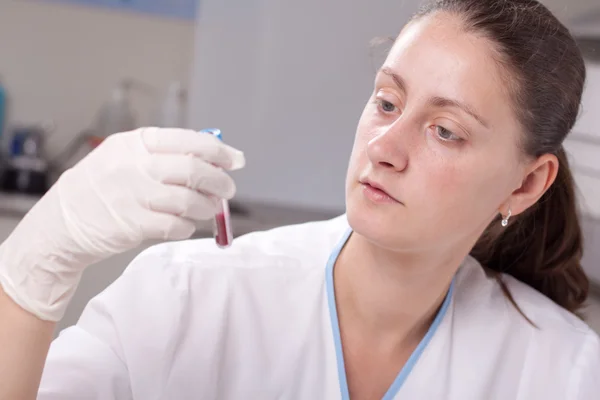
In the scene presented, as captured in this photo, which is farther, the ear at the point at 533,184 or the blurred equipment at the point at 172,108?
the blurred equipment at the point at 172,108

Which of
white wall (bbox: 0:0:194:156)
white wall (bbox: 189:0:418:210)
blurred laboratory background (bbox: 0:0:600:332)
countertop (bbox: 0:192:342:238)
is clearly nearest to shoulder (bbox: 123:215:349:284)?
countertop (bbox: 0:192:342:238)

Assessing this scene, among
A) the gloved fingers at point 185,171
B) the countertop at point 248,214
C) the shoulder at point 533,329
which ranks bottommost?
the countertop at point 248,214

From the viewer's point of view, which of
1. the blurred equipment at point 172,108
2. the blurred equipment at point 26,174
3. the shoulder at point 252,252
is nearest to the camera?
the shoulder at point 252,252

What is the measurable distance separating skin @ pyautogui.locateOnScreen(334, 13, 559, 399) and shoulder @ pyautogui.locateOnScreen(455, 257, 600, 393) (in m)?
0.21

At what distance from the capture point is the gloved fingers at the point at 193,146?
2.93 feet

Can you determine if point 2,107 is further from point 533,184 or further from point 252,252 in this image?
point 533,184

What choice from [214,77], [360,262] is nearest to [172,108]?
[214,77]

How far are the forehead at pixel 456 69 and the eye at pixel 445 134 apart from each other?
0.05m

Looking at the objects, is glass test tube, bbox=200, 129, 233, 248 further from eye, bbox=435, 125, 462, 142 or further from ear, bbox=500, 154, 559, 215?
ear, bbox=500, 154, 559, 215

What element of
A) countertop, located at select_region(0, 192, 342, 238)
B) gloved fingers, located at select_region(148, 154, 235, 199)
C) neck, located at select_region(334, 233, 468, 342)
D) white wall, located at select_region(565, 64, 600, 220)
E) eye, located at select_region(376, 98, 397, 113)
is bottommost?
countertop, located at select_region(0, 192, 342, 238)

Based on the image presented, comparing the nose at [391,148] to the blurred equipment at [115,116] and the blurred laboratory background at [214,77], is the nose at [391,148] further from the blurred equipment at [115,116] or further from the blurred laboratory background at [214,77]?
the blurred equipment at [115,116]

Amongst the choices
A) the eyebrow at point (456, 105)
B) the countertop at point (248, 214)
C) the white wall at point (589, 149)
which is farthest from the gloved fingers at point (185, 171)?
the white wall at point (589, 149)

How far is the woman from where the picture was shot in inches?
35.9

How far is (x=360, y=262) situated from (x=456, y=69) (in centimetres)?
38
